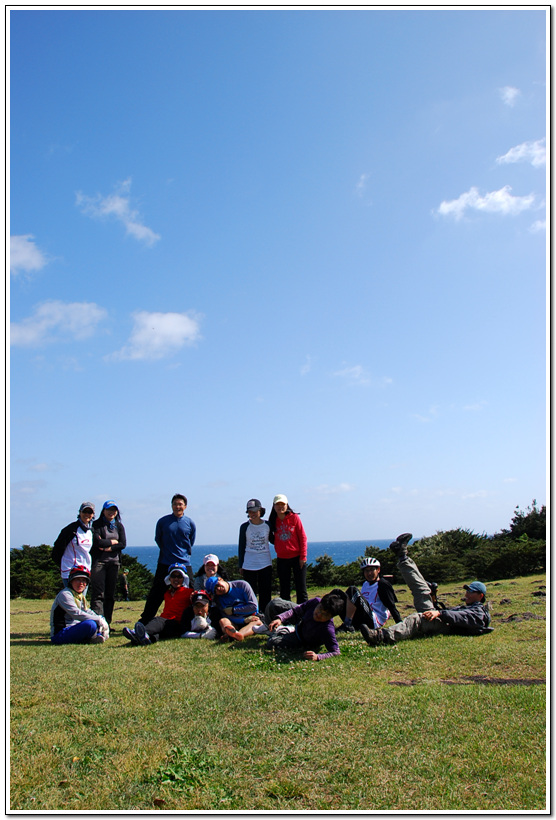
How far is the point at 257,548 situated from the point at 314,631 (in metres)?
2.86

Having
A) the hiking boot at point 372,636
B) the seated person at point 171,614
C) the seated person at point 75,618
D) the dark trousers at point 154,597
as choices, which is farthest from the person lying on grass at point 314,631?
the seated person at point 75,618

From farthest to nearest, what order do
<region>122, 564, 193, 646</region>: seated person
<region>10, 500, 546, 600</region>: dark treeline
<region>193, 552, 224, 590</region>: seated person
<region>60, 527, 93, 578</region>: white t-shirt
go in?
<region>10, 500, 546, 600</region>: dark treeline
<region>60, 527, 93, 578</region>: white t-shirt
<region>193, 552, 224, 590</region>: seated person
<region>122, 564, 193, 646</region>: seated person

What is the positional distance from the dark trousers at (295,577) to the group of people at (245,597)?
0.08 feet

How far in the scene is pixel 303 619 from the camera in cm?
828

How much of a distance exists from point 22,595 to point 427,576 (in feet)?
52.2

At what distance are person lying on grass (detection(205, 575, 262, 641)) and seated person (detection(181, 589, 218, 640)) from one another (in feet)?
0.52

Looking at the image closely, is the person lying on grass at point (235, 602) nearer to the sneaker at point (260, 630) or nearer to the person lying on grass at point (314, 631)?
the sneaker at point (260, 630)

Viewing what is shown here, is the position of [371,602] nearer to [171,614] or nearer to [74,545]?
[171,614]

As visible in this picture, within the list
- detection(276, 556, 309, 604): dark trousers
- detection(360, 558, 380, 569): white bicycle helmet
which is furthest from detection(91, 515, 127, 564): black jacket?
detection(360, 558, 380, 569): white bicycle helmet

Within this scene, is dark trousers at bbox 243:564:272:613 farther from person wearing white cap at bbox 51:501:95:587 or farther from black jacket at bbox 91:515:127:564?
person wearing white cap at bbox 51:501:95:587

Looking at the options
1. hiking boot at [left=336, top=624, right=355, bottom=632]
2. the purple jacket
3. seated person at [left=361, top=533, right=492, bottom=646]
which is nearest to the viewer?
the purple jacket

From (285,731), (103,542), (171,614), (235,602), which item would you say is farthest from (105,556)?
(285,731)

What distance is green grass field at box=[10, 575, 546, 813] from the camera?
11.9 feet
